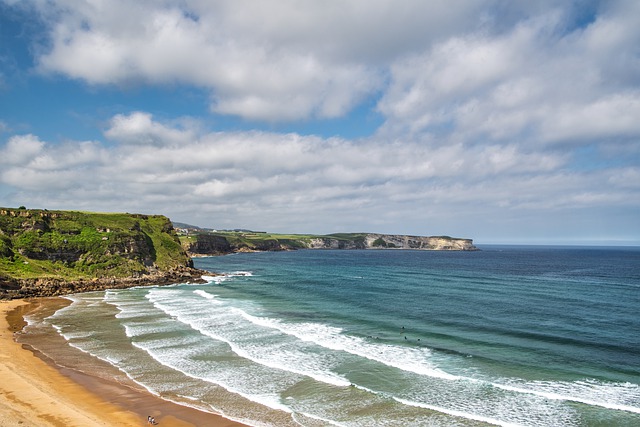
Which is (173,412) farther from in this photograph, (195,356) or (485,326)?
(485,326)

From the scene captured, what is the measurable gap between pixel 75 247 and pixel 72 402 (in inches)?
2603

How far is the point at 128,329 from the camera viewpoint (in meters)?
42.6

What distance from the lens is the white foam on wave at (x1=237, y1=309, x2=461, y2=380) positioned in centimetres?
3072

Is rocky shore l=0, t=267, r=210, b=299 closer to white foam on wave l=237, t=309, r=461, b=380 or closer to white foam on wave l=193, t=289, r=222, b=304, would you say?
white foam on wave l=193, t=289, r=222, b=304

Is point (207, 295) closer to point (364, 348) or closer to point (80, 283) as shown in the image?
point (80, 283)

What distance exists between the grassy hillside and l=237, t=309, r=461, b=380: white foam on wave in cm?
4855

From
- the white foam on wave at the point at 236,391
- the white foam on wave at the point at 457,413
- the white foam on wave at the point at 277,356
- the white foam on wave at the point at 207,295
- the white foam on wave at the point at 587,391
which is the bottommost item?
the white foam on wave at the point at 207,295

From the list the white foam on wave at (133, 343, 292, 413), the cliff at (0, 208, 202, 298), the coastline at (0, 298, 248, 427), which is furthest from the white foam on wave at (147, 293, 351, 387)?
the cliff at (0, 208, 202, 298)

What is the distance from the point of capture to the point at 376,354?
3394 cm

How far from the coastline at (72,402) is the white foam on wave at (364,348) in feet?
48.0

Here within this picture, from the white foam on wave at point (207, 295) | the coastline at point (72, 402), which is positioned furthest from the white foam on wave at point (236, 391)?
the white foam on wave at point (207, 295)

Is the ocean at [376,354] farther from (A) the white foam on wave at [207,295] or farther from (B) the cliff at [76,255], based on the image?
(B) the cliff at [76,255]

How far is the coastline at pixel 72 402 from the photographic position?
21406mm

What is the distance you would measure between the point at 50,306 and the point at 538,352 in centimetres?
6031
